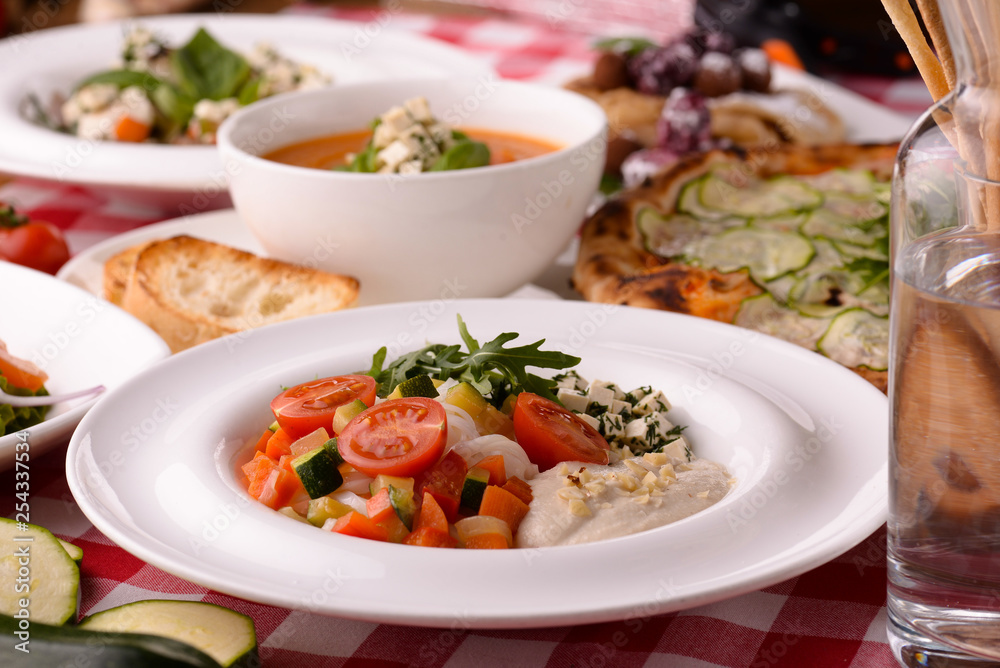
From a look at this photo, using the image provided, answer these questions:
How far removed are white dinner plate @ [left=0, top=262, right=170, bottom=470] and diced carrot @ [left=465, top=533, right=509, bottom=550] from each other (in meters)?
0.92

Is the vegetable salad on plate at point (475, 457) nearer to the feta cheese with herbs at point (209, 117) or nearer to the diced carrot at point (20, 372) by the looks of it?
the diced carrot at point (20, 372)

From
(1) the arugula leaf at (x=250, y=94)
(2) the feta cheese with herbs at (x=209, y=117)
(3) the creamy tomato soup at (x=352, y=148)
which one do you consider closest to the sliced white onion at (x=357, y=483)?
(3) the creamy tomato soup at (x=352, y=148)

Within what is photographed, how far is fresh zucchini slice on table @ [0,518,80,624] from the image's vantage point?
1.49 meters

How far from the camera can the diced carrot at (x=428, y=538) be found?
1.47m

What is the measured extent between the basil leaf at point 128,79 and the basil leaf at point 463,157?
190 centimetres

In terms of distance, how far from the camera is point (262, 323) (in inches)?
102

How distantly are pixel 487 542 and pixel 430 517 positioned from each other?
0.10 m

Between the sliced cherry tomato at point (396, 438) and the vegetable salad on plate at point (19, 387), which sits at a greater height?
the sliced cherry tomato at point (396, 438)

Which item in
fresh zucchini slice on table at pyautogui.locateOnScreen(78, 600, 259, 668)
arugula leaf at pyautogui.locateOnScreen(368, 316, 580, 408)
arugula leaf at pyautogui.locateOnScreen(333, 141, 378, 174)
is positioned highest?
arugula leaf at pyautogui.locateOnScreen(333, 141, 378, 174)

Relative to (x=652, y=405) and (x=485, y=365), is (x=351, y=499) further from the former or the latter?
(x=652, y=405)

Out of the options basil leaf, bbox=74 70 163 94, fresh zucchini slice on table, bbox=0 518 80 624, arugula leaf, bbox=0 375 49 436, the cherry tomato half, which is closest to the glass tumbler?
fresh zucchini slice on table, bbox=0 518 80 624

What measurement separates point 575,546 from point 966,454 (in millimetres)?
530

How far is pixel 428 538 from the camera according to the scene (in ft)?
4.83

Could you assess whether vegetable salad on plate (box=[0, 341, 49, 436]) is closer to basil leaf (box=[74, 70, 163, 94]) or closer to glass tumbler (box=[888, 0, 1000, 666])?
glass tumbler (box=[888, 0, 1000, 666])
